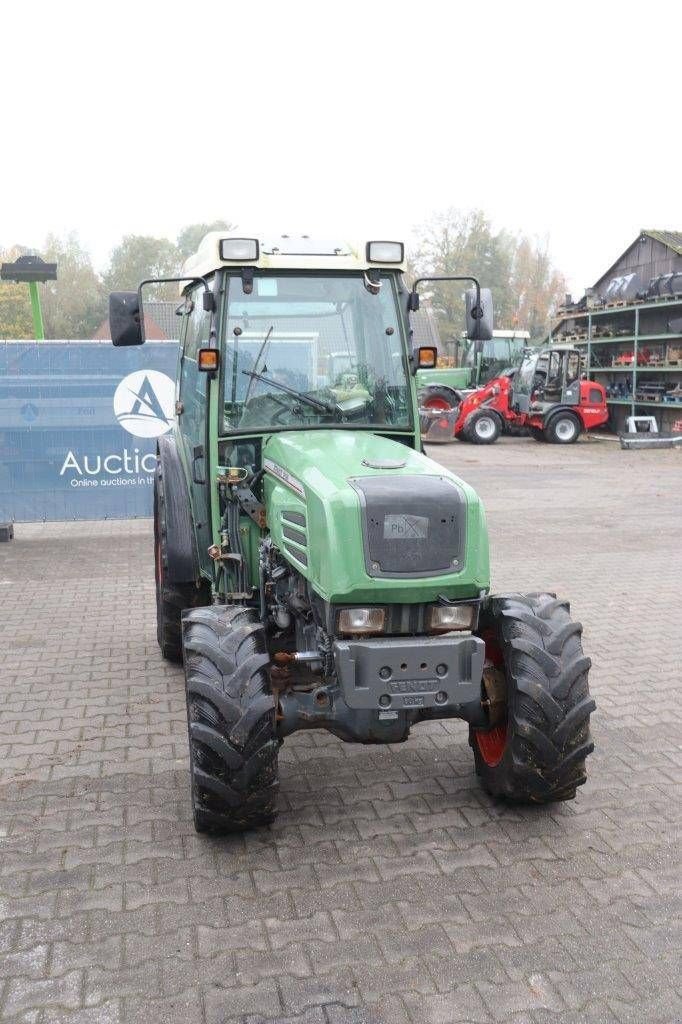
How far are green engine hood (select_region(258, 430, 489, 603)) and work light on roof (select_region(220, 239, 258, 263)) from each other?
1.21 m

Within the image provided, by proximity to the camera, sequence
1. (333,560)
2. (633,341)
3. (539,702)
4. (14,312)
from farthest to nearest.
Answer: (14,312) < (633,341) < (539,702) < (333,560)

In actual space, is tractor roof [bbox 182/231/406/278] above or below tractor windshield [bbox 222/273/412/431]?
above

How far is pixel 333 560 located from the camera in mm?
3549

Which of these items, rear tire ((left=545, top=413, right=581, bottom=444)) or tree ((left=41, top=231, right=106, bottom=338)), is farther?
tree ((left=41, top=231, right=106, bottom=338))

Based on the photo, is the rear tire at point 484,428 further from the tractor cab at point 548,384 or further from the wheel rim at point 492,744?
the wheel rim at point 492,744

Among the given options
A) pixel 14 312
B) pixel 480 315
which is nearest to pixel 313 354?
pixel 480 315

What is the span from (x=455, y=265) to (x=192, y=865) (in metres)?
52.7

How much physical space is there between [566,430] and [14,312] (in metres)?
38.6

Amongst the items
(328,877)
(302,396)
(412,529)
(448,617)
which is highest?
(302,396)

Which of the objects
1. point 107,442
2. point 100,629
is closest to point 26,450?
point 107,442

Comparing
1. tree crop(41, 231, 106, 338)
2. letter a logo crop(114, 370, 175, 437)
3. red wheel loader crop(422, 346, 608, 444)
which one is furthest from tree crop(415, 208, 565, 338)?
letter a logo crop(114, 370, 175, 437)

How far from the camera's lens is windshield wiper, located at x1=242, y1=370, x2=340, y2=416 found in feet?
15.1

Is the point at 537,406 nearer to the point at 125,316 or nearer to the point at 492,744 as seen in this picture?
the point at 125,316

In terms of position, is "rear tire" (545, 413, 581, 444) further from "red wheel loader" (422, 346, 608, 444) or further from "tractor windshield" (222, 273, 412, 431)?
"tractor windshield" (222, 273, 412, 431)
